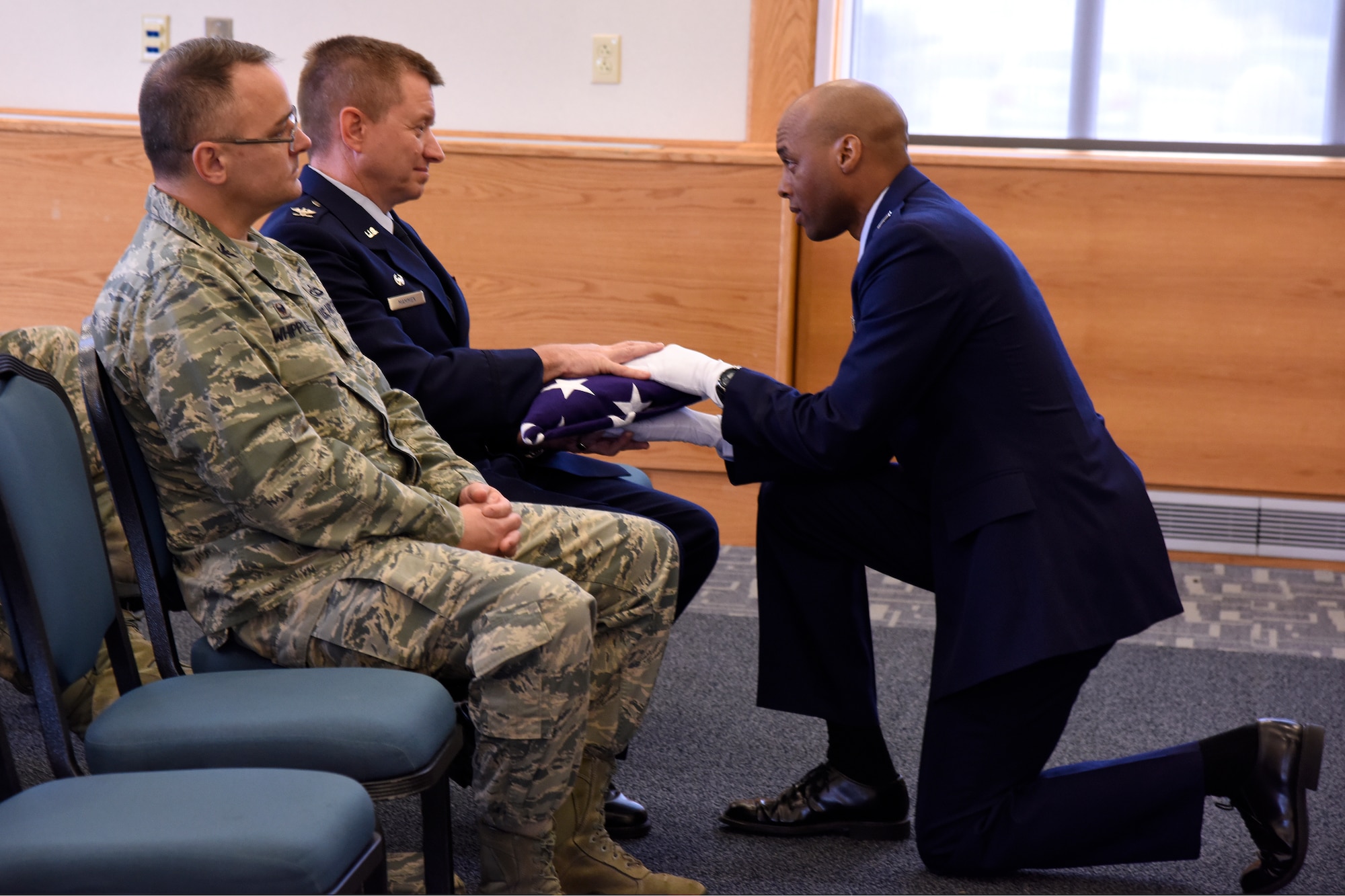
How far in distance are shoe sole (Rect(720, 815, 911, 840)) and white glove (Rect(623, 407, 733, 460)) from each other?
61 cm

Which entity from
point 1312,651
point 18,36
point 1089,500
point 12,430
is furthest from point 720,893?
point 18,36

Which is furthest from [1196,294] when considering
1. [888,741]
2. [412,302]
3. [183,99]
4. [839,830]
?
[183,99]

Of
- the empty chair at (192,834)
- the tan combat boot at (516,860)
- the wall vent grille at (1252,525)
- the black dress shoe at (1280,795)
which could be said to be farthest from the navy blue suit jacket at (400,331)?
the wall vent grille at (1252,525)

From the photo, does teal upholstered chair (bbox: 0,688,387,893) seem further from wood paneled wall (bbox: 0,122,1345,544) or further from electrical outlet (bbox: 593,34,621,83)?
electrical outlet (bbox: 593,34,621,83)

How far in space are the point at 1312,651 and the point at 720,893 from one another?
5.92 ft

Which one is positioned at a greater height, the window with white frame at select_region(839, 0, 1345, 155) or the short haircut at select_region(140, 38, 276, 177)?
the window with white frame at select_region(839, 0, 1345, 155)

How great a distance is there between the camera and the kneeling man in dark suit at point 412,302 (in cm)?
204

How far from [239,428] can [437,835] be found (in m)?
0.54

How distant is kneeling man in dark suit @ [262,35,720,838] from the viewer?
204cm

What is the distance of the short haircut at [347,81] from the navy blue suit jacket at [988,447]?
2.92ft

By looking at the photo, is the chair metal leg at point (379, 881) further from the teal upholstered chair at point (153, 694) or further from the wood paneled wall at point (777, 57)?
the wood paneled wall at point (777, 57)

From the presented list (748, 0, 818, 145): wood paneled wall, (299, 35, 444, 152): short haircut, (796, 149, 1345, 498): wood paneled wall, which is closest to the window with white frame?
(748, 0, 818, 145): wood paneled wall

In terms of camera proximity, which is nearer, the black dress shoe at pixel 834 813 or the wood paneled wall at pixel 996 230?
the black dress shoe at pixel 834 813

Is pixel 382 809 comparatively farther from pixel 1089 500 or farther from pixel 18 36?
pixel 18 36
